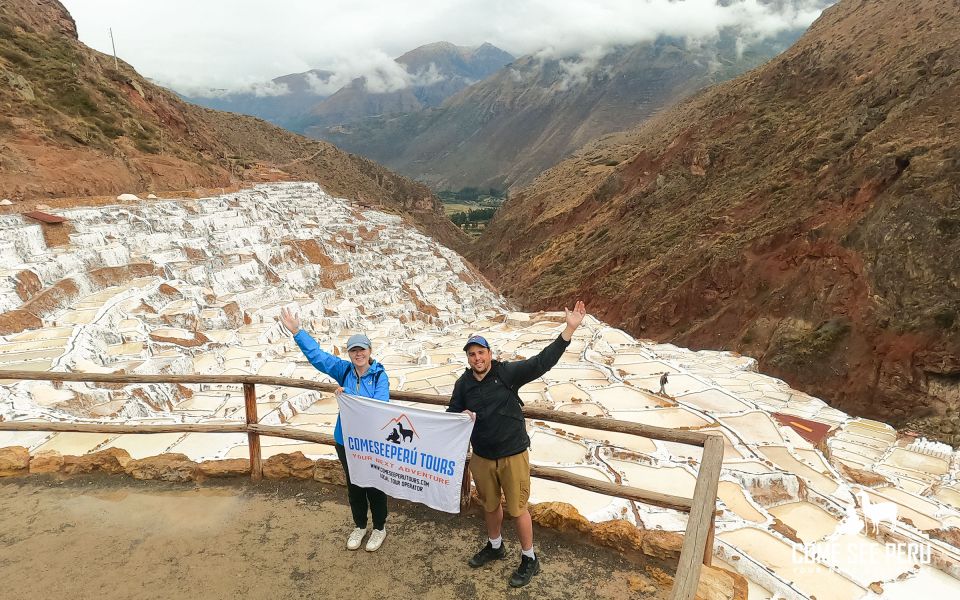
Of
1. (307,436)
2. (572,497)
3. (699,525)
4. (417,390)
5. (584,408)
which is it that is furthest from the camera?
(417,390)

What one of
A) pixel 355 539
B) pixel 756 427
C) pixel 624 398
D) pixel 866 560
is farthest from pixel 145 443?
pixel 756 427

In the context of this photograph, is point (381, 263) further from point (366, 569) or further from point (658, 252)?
point (366, 569)

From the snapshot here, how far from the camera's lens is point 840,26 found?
37.8 metres

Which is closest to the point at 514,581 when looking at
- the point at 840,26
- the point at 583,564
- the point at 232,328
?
the point at 583,564

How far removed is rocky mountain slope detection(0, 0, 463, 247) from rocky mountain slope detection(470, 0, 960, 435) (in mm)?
22806

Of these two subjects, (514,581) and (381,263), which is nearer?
(514,581)

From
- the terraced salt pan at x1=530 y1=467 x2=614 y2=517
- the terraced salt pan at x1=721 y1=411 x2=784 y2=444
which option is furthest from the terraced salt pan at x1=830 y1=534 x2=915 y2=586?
the terraced salt pan at x1=530 y1=467 x2=614 y2=517

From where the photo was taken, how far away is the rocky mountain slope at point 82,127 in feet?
62.0

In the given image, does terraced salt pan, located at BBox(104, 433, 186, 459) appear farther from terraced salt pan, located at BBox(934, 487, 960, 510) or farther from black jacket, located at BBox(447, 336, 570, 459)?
terraced salt pan, located at BBox(934, 487, 960, 510)

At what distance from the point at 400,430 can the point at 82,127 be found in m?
27.1

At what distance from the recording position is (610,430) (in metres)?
3.60

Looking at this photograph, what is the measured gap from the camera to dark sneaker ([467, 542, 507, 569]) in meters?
3.55

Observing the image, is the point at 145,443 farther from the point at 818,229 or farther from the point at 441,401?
the point at 818,229

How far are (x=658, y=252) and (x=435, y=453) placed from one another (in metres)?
30.2
